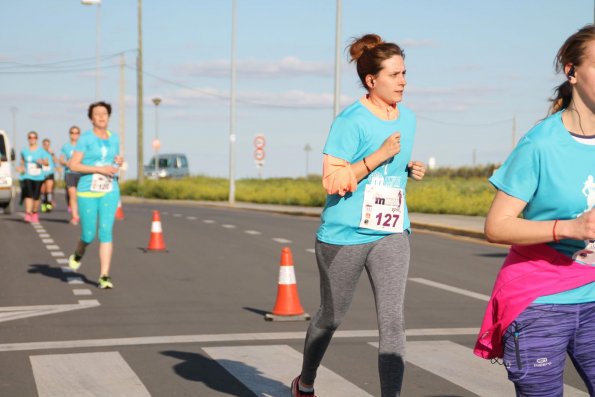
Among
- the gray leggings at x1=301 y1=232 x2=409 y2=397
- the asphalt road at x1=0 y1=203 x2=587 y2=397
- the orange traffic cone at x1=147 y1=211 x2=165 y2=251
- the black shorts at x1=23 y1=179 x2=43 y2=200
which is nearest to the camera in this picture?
the gray leggings at x1=301 y1=232 x2=409 y2=397

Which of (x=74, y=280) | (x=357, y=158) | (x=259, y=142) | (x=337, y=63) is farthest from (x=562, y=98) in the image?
(x=259, y=142)

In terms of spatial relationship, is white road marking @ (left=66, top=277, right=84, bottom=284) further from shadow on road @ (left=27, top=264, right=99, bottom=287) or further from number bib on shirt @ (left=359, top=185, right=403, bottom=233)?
number bib on shirt @ (left=359, top=185, right=403, bottom=233)

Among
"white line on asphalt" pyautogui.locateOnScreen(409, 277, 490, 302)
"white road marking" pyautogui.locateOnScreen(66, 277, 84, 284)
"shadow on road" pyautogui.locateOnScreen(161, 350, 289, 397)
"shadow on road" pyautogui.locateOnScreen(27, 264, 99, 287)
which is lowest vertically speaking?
"shadow on road" pyautogui.locateOnScreen(27, 264, 99, 287)

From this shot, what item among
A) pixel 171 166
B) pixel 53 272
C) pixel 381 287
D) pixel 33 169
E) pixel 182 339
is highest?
pixel 381 287

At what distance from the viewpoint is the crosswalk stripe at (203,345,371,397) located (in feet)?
23.1

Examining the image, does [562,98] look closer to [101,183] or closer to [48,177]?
[101,183]

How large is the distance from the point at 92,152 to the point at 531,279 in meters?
8.82

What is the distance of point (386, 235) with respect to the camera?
19.1 feet

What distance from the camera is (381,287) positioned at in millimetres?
5730

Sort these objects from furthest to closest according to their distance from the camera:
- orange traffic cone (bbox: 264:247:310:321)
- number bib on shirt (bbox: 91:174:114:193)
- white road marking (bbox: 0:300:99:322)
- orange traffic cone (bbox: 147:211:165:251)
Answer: orange traffic cone (bbox: 147:211:165:251), number bib on shirt (bbox: 91:174:114:193), white road marking (bbox: 0:300:99:322), orange traffic cone (bbox: 264:247:310:321)

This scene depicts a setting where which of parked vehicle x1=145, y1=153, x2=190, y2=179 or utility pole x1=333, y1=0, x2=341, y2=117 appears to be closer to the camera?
utility pole x1=333, y1=0, x2=341, y2=117

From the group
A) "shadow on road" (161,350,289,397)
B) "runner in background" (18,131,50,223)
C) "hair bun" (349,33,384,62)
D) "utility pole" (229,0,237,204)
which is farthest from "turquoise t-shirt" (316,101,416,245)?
"utility pole" (229,0,237,204)

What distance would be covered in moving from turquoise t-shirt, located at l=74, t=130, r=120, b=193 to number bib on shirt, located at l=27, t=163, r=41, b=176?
47.3 ft

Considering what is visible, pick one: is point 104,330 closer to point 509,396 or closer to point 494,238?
point 509,396
